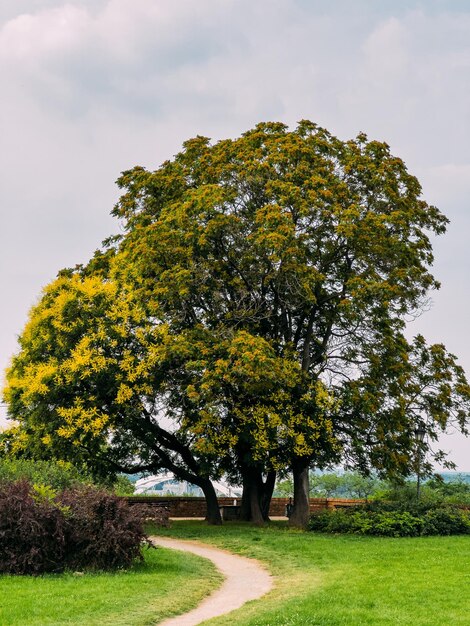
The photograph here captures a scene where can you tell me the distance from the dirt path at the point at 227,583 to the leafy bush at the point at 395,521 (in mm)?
4846

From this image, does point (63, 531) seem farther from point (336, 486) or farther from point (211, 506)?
point (336, 486)

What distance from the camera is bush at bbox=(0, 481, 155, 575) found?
46.5 ft

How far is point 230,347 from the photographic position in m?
22.1

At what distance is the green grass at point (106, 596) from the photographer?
35.1 ft

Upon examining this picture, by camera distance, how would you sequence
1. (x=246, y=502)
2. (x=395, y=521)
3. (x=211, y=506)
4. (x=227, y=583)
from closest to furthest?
(x=227, y=583), (x=395, y=521), (x=211, y=506), (x=246, y=502)

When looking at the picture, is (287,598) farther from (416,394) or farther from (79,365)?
(416,394)

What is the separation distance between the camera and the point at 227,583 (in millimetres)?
14648

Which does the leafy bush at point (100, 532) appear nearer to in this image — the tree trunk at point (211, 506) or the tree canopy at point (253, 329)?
the tree canopy at point (253, 329)

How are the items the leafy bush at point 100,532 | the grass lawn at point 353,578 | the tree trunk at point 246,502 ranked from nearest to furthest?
the grass lawn at point 353,578 < the leafy bush at point 100,532 < the tree trunk at point 246,502

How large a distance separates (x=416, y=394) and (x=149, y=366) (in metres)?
9.60

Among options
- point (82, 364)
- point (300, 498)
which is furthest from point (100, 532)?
point (300, 498)

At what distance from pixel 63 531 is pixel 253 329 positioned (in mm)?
11968

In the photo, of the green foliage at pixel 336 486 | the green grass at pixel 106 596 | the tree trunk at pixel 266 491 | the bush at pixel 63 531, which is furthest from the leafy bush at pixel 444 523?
the green foliage at pixel 336 486

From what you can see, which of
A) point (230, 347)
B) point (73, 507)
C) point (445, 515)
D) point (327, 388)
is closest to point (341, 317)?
point (327, 388)
